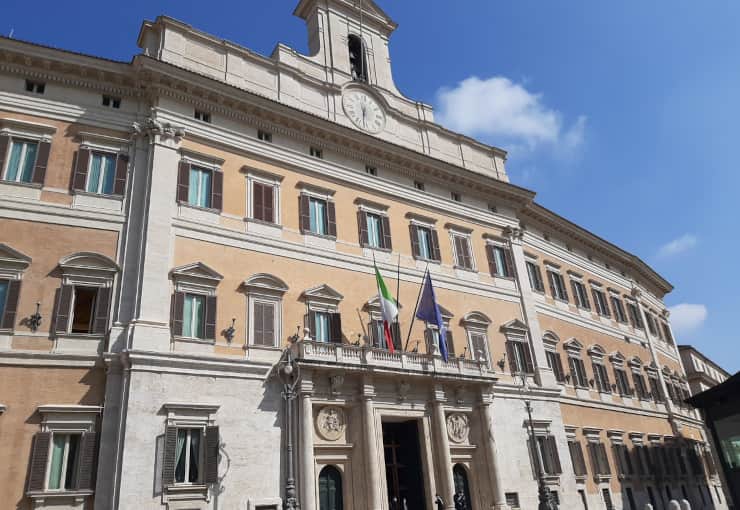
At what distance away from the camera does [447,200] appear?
26.0 metres

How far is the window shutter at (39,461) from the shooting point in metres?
13.6

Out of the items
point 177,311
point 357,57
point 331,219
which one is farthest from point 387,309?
point 357,57

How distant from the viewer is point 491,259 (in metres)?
26.5

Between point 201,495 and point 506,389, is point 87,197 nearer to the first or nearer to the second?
point 201,495

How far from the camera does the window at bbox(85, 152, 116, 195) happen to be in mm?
17609

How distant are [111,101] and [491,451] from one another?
1731cm

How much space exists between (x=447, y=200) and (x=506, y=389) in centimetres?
837

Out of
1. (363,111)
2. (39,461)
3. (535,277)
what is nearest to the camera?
(39,461)

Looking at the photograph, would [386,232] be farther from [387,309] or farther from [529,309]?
[529,309]

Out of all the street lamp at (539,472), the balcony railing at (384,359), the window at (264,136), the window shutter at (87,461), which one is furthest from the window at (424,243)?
the window shutter at (87,461)

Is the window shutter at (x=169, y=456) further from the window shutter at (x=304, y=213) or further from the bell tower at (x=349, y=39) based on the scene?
the bell tower at (x=349, y=39)

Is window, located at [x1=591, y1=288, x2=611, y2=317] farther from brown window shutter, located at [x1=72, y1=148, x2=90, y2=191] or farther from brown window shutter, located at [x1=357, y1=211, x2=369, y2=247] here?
brown window shutter, located at [x1=72, y1=148, x2=90, y2=191]

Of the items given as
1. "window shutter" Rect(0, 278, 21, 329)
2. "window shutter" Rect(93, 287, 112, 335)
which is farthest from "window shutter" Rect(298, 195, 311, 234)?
"window shutter" Rect(0, 278, 21, 329)

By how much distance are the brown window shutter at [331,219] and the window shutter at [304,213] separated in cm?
76
